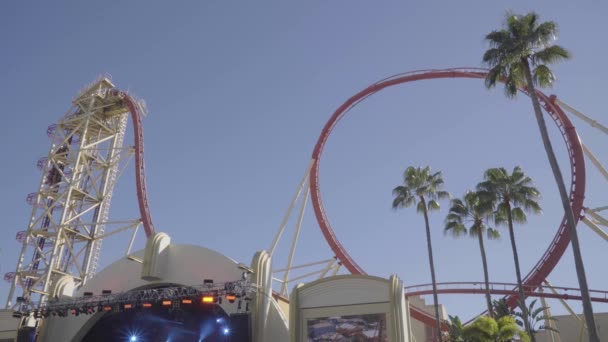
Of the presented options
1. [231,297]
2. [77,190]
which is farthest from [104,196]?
[231,297]

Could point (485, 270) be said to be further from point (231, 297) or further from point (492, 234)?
point (231, 297)

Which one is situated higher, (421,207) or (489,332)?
(421,207)

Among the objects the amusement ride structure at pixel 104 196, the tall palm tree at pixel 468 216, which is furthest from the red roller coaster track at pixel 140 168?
the tall palm tree at pixel 468 216

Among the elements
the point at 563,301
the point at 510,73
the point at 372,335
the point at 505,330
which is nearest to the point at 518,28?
the point at 510,73

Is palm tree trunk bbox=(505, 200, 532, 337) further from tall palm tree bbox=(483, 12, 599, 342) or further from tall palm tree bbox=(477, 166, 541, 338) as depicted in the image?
tall palm tree bbox=(483, 12, 599, 342)

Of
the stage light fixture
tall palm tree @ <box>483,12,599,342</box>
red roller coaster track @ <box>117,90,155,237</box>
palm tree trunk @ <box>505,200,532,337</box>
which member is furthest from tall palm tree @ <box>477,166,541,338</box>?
red roller coaster track @ <box>117,90,155,237</box>

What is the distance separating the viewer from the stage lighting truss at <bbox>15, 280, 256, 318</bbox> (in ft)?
66.8

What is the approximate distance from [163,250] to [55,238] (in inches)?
566

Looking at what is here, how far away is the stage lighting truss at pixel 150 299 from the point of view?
66.8 feet

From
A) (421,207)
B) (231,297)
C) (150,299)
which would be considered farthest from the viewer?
(421,207)

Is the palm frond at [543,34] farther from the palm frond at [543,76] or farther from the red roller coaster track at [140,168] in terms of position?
the red roller coaster track at [140,168]

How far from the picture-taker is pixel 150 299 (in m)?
22.1

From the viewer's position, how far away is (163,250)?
24297 millimetres

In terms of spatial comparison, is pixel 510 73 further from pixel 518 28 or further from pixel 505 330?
pixel 505 330
